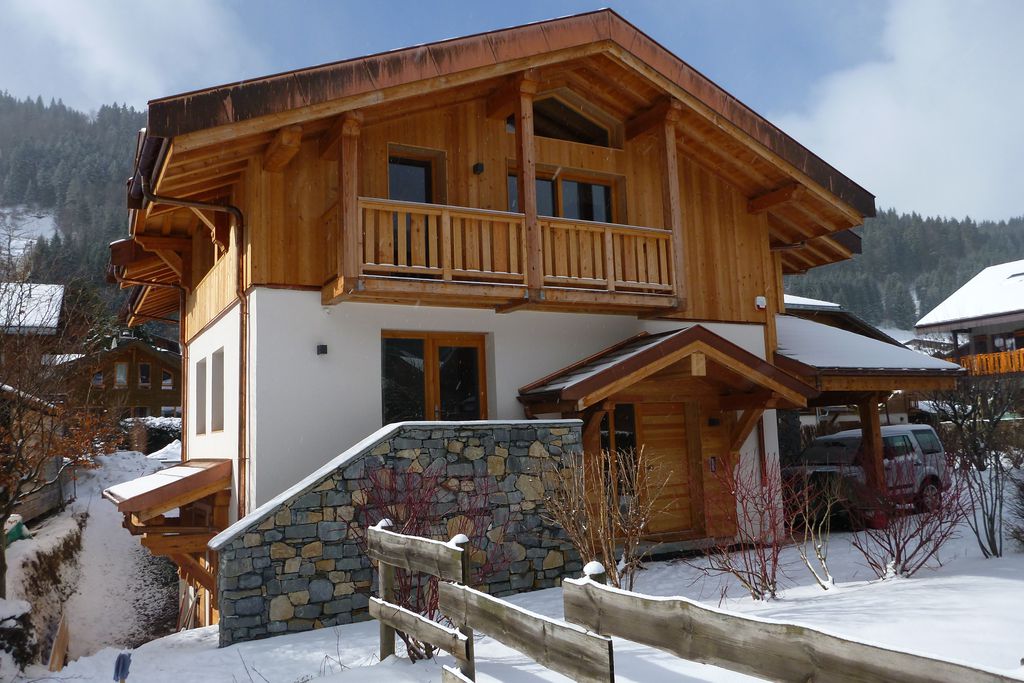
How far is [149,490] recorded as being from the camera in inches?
390

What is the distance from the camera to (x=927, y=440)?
15227 mm

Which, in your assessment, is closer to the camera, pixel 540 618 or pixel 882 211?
pixel 540 618

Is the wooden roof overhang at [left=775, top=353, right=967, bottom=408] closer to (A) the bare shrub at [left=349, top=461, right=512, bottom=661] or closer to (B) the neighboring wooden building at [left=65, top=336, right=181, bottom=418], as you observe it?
(A) the bare shrub at [left=349, top=461, right=512, bottom=661]

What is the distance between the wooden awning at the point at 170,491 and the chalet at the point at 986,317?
30.9m

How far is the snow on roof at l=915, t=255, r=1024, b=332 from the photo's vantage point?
3356 cm

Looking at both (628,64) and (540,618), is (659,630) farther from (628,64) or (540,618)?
(628,64)

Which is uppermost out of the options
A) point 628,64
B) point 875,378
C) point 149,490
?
point 628,64

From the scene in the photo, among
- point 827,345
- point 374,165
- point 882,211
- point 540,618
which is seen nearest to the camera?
point 540,618

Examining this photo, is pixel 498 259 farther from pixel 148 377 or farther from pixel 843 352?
pixel 148 377

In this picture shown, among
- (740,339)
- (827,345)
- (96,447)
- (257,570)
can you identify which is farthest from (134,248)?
(827,345)

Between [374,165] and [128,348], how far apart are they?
1456 inches

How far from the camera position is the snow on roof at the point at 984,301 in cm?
3356

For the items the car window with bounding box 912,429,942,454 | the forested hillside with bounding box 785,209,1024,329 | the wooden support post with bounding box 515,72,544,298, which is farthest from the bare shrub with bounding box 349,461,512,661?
the forested hillside with bounding box 785,209,1024,329

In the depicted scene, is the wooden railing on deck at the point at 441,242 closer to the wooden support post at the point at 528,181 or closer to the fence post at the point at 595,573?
the wooden support post at the point at 528,181
